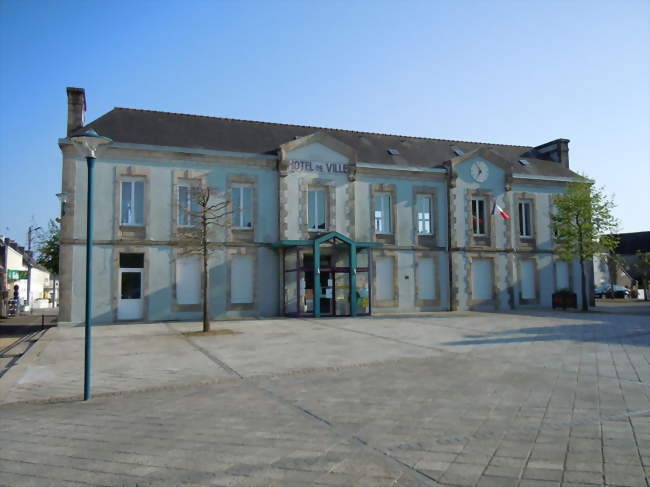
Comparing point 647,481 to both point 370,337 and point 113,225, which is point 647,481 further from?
point 113,225

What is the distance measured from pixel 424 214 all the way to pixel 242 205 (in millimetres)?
8688

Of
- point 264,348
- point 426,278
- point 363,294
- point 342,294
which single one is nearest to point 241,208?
point 342,294

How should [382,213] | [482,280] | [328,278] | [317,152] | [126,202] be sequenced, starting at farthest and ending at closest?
[482,280] → [382,213] → [317,152] → [328,278] → [126,202]

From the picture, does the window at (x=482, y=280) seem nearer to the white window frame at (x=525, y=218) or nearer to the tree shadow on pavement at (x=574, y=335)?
the white window frame at (x=525, y=218)

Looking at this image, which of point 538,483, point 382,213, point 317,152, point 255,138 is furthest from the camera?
point 382,213

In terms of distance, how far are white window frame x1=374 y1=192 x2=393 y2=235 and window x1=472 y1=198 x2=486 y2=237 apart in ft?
15.0

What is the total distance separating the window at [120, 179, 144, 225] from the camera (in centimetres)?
1986

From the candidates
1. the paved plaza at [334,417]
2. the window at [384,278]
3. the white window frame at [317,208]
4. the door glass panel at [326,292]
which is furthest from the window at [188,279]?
the paved plaza at [334,417]

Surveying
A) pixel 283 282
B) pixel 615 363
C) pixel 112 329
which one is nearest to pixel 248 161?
pixel 283 282

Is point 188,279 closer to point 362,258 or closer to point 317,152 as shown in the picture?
point 362,258

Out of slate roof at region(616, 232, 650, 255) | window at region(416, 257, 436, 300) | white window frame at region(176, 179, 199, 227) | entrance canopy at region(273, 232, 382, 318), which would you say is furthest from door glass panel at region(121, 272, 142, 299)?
slate roof at region(616, 232, 650, 255)

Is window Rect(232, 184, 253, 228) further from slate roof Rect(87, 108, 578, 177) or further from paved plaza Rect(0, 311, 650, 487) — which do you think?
paved plaza Rect(0, 311, 650, 487)

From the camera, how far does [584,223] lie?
23.7 metres

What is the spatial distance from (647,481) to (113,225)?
18994 mm
